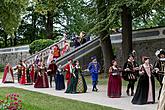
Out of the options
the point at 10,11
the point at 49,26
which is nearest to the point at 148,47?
the point at 10,11

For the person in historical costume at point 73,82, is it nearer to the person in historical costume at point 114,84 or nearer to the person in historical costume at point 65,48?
the person in historical costume at point 114,84

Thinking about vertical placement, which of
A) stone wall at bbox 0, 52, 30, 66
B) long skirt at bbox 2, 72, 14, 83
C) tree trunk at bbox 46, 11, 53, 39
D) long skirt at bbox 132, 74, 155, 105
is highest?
tree trunk at bbox 46, 11, 53, 39

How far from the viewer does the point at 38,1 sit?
2852 centimetres

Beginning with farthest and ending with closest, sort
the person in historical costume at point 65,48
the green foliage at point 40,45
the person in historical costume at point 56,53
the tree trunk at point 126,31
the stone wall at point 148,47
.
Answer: the green foliage at point 40,45 < the person in historical costume at point 65,48 < the person in historical costume at point 56,53 < the stone wall at point 148,47 < the tree trunk at point 126,31

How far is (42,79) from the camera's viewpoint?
802 inches

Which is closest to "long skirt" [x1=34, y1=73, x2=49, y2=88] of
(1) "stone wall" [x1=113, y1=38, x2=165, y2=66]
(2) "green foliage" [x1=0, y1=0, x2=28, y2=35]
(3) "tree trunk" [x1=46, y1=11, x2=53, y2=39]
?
(1) "stone wall" [x1=113, y1=38, x2=165, y2=66]

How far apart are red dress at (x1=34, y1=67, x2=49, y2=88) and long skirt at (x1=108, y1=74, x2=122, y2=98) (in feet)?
20.7

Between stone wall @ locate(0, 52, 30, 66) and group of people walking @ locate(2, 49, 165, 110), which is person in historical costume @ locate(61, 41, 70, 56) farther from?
stone wall @ locate(0, 52, 30, 66)

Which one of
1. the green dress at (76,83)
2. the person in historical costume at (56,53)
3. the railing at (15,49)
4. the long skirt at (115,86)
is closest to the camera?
the long skirt at (115,86)

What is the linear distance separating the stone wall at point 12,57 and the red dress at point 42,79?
18.1 m

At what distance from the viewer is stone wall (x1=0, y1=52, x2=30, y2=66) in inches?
1545

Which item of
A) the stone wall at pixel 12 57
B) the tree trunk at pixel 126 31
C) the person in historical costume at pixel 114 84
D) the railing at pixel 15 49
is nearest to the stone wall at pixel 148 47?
the tree trunk at pixel 126 31

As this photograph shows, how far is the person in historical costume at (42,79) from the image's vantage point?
2027 centimetres

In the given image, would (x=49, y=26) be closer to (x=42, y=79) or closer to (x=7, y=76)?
(x=7, y=76)
